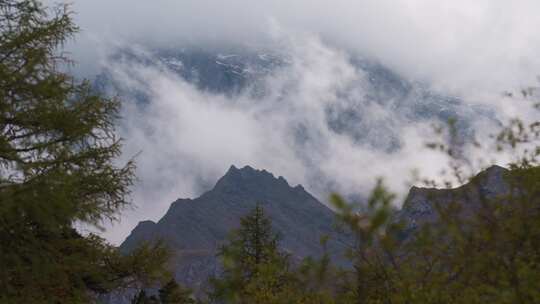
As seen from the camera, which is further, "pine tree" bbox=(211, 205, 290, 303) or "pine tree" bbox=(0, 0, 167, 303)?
"pine tree" bbox=(0, 0, 167, 303)

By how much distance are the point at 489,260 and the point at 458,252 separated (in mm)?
373

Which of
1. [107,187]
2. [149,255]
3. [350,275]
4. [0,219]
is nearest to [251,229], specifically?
[149,255]

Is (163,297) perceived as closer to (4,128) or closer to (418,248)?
(4,128)

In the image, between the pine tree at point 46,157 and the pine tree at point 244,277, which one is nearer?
the pine tree at point 244,277

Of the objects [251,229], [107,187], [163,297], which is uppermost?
[251,229]

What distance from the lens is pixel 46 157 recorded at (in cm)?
905

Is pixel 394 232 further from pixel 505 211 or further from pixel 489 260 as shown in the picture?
pixel 505 211

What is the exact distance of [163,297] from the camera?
88.5 feet

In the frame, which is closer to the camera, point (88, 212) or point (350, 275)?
point (350, 275)

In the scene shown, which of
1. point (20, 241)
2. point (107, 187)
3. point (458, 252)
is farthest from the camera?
point (107, 187)

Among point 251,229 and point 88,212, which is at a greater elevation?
point 251,229

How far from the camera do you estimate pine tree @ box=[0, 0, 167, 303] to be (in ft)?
26.2

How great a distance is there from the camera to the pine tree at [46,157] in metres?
7.99

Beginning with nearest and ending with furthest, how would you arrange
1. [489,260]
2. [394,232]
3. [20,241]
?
[394,232], [489,260], [20,241]
